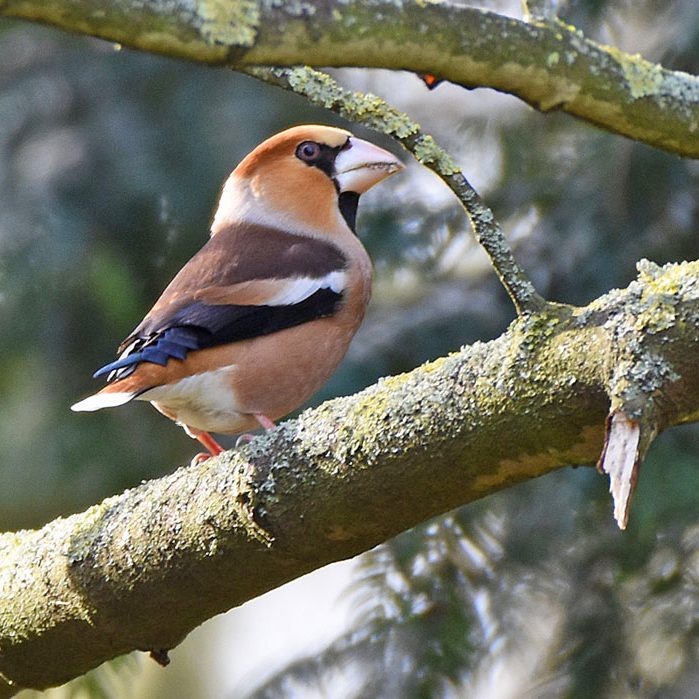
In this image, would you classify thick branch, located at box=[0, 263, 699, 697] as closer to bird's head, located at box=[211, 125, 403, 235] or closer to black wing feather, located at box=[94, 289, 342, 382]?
black wing feather, located at box=[94, 289, 342, 382]

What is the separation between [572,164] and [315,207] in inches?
45.1

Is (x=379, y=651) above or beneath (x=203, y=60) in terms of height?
beneath

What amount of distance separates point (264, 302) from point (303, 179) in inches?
30.8

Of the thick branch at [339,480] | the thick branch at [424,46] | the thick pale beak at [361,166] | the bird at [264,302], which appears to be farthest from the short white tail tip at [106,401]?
the thick branch at [424,46]

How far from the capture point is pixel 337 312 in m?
3.97

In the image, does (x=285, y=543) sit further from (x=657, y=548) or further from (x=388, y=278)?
(x=388, y=278)

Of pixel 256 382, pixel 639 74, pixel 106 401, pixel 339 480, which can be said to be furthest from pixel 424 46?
pixel 256 382

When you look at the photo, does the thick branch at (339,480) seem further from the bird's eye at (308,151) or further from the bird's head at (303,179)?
the bird's eye at (308,151)

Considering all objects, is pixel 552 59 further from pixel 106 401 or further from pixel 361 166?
pixel 361 166

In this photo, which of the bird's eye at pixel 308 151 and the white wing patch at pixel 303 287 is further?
the bird's eye at pixel 308 151

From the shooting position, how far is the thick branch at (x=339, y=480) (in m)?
2.01

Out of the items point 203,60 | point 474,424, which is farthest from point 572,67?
point 203,60

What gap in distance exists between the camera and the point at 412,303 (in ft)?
17.1

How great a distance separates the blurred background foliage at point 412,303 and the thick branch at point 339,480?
1.30 meters
